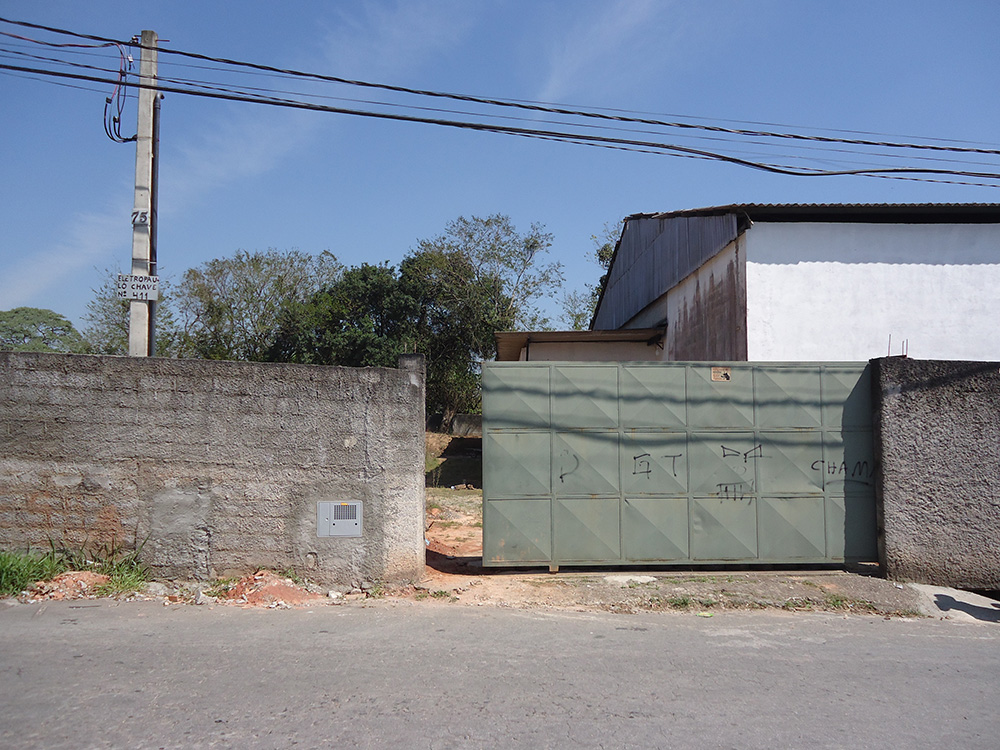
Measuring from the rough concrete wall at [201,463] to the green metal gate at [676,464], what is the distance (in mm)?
1212

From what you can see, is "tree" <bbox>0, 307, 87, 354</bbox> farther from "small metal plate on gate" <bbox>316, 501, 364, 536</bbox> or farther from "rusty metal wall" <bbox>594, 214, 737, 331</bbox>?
"small metal plate on gate" <bbox>316, 501, 364, 536</bbox>

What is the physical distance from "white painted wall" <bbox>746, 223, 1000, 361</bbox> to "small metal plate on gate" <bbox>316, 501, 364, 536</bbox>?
727 centimetres

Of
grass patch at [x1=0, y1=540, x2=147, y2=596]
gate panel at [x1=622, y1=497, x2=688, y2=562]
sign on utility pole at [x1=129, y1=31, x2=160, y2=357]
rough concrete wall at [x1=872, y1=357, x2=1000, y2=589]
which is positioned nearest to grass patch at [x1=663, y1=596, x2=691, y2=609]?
gate panel at [x1=622, y1=497, x2=688, y2=562]

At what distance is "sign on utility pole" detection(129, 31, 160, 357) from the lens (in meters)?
7.72

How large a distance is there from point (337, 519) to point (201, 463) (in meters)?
1.35

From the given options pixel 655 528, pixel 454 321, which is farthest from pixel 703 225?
pixel 454 321

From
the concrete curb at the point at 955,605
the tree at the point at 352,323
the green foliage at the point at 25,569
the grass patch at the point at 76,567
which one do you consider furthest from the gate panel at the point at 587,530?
the tree at the point at 352,323

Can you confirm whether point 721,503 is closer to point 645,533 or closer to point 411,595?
point 645,533

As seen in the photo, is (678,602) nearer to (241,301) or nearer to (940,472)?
(940,472)

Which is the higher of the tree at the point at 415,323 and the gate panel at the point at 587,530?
the tree at the point at 415,323

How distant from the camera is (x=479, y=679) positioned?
436cm

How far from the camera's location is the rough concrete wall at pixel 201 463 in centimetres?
635

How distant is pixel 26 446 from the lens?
635cm

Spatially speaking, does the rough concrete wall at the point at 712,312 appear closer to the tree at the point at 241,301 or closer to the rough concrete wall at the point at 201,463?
the rough concrete wall at the point at 201,463
